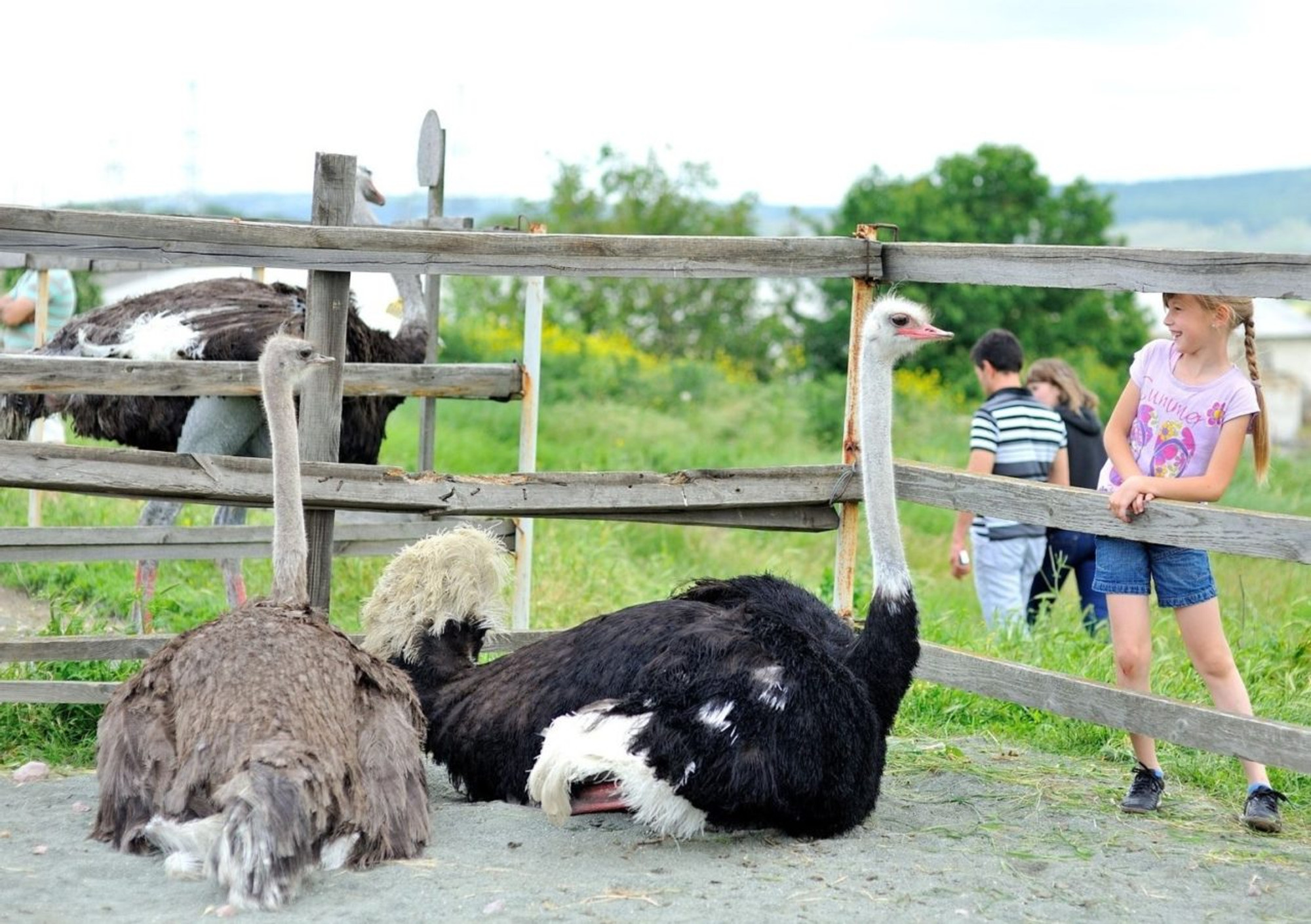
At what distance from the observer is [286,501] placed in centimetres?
436

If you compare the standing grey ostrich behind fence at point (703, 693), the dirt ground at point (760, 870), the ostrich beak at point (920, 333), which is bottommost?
the dirt ground at point (760, 870)

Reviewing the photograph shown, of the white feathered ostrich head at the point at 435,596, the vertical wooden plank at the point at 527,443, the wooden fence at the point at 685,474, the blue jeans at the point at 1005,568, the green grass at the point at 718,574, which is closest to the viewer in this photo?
the wooden fence at the point at 685,474

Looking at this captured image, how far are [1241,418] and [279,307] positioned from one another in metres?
3.54

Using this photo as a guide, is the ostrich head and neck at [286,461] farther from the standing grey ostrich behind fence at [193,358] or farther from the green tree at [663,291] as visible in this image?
the green tree at [663,291]

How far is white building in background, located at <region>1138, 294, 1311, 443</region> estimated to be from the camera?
115 feet

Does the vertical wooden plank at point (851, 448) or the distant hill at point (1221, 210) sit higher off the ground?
the distant hill at point (1221, 210)

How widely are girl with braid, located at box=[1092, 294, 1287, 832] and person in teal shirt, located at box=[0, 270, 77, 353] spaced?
619 centimetres

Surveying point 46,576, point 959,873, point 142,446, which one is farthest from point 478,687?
point 46,576

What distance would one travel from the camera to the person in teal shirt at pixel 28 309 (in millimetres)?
8750

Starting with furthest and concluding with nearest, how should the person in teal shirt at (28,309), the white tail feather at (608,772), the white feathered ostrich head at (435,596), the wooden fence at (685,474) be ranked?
the person in teal shirt at (28,309) < the white feathered ostrich head at (435,596) < the wooden fence at (685,474) < the white tail feather at (608,772)

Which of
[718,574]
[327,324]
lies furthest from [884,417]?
[718,574]

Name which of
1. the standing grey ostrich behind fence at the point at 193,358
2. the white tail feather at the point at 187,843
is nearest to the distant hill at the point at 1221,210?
Answer: the standing grey ostrich behind fence at the point at 193,358

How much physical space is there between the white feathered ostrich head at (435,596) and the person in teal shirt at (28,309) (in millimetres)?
4859

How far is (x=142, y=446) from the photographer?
646 centimetres
